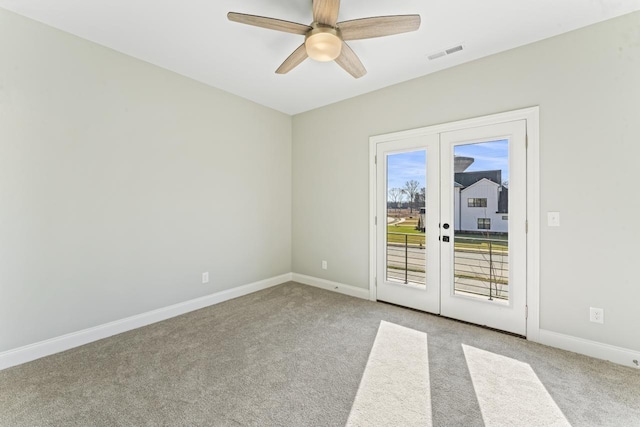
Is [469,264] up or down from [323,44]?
down

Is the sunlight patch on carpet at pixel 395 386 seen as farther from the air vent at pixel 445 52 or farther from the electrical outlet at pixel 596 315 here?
the air vent at pixel 445 52

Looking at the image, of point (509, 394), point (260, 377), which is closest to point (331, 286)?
point (260, 377)

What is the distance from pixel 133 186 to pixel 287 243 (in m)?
2.37

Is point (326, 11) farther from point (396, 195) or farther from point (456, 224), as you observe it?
point (456, 224)

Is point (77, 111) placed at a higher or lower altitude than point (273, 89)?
lower

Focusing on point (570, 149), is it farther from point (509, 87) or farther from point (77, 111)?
point (77, 111)

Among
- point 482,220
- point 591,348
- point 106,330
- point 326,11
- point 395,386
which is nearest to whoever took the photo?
point 326,11

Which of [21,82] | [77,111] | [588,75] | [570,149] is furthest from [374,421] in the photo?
[21,82]

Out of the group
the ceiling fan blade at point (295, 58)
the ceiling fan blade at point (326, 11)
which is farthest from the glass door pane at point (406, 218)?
the ceiling fan blade at point (326, 11)

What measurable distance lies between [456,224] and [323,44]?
2.25 meters

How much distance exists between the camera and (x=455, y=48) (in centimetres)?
267

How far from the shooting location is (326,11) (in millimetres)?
1829

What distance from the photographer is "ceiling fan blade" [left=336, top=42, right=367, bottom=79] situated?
2.24 meters

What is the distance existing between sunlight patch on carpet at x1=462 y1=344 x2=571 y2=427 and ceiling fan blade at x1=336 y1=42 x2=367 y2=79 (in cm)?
271
